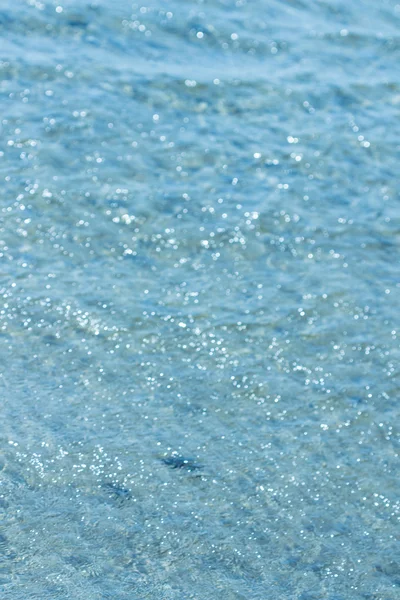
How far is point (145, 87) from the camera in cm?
1883

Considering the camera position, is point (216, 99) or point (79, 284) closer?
point (79, 284)

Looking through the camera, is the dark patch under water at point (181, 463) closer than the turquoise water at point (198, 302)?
No

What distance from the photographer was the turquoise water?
10625 millimetres

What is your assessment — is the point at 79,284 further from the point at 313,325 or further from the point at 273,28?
the point at 273,28

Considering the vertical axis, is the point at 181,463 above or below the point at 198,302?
below

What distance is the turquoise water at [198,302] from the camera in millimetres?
10625

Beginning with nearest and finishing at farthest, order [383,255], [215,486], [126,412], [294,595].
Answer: [294,595] < [215,486] < [126,412] < [383,255]

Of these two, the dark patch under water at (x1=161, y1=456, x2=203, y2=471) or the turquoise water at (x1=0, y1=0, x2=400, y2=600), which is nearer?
the turquoise water at (x1=0, y1=0, x2=400, y2=600)

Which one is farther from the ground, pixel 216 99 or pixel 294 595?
pixel 216 99

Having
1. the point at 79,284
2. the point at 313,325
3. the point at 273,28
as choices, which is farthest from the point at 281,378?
the point at 273,28

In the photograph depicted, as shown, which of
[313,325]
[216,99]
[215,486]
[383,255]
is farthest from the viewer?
[216,99]

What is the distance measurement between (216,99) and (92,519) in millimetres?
10504

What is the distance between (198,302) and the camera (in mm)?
14117

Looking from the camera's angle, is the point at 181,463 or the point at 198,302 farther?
the point at 198,302
